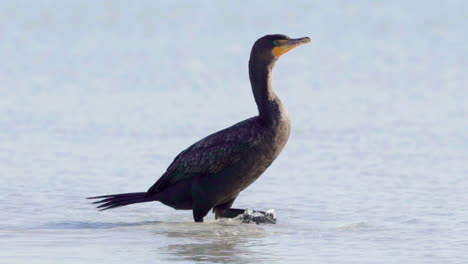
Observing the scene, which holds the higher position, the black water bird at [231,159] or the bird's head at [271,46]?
the bird's head at [271,46]

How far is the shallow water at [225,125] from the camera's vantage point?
784 cm

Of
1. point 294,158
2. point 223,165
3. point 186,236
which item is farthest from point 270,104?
point 294,158

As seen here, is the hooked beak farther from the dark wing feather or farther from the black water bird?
the dark wing feather

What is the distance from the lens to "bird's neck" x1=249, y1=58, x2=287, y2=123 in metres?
8.58

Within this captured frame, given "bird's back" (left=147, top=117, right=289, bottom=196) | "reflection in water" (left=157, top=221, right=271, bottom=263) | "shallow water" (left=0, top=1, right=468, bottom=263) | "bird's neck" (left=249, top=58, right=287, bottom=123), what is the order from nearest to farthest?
"reflection in water" (left=157, top=221, right=271, bottom=263)
"shallow water" (left=0, top=1, right=468, bottom=263)
"bird's back" (left=147, top=117, right=289, bottom=196)
"bird's neck" (left=249, top=58, right=287, bottom=123)

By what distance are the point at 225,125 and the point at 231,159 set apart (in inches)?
209

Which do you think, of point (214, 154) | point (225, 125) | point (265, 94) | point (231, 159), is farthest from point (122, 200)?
point (225, 125)

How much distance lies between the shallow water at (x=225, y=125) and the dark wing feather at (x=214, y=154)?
362 mm

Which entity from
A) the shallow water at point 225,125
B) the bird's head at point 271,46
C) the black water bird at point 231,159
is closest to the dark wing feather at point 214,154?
the black water bird at point 231,159

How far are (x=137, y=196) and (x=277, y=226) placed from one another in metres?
1.10

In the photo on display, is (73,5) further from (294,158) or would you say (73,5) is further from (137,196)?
(137,196)

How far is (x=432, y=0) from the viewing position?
3306cm

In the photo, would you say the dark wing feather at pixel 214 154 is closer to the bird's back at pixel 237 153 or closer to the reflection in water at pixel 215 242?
the bird's back at pixel 237 153

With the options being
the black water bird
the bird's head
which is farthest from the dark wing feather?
the bird's head
